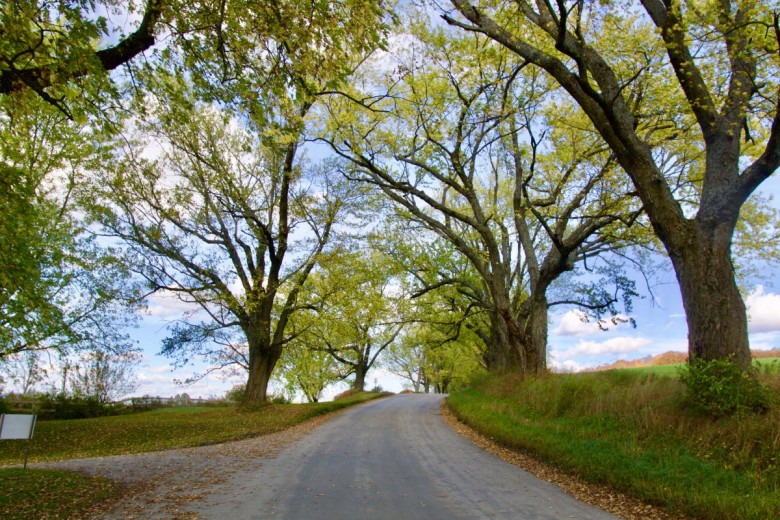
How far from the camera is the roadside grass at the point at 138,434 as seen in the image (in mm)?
13016

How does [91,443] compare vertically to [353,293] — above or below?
below

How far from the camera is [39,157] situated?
55.0 feet

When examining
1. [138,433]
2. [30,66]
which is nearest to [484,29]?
[30,66]

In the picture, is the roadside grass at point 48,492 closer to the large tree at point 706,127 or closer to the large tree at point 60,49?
the large tree at point 60,49

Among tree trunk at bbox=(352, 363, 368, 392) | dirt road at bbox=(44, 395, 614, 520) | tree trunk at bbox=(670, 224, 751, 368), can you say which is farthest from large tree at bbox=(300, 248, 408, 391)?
tree trunk at bbox=(352, 363, 368, 392)

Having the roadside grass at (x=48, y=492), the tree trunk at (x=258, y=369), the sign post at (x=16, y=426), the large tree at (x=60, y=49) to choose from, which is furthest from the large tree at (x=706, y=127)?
the tree trunk at (x=258, y=369)

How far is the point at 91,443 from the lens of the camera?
14.3 metres

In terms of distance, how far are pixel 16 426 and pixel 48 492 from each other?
2.92 meters

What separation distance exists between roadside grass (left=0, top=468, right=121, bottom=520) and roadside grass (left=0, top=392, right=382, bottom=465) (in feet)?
15.8

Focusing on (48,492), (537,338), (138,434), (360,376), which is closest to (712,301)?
(537,338)

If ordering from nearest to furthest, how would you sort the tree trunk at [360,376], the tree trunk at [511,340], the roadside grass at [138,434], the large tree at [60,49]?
1. the large tree at [60,49]
2. the roadside grass at [138,434]
3. the tree trunk at [511,340]
4. the tree trunk at [360,376]

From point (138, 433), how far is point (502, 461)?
12614mm

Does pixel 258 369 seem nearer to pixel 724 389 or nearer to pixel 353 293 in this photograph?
pixel 353 293

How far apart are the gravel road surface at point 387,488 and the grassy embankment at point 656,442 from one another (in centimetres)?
84
